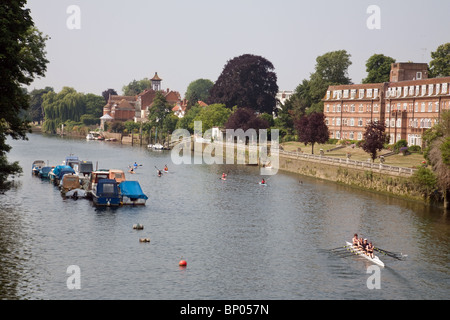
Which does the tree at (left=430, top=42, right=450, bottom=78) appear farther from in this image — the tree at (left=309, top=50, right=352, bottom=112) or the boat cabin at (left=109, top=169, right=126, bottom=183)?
the boat cabin at (left=109, top=169, right=126, bottom=183)

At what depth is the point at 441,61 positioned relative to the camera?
130750 millimetres

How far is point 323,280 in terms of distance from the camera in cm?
3959

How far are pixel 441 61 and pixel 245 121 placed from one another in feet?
150

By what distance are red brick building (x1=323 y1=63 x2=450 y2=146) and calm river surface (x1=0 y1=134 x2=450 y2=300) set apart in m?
31.5

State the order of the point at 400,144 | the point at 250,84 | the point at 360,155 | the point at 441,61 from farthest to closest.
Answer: the point at 250,84
the point at 441,61
the point at 360,155
the point at 400,144

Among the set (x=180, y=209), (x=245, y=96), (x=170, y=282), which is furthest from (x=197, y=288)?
(x=245, y=96)

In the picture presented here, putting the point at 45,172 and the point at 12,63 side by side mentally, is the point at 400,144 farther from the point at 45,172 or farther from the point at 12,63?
the point at 12,63

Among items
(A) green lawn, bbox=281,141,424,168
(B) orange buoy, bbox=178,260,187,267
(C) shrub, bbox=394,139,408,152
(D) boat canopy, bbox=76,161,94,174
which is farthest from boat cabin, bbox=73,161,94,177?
(B) orange buoy, bbox=178,260,187,267

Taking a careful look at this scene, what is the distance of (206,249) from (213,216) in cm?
1487

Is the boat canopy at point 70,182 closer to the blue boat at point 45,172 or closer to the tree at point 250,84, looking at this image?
the blue boat at point 45,172

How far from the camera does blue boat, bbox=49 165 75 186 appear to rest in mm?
83562

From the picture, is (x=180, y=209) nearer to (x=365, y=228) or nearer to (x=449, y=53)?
(x=365, y=228)

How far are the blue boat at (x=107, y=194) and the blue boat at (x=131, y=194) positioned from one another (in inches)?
69.3

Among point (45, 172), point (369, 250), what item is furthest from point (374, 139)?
point (45, 172)
